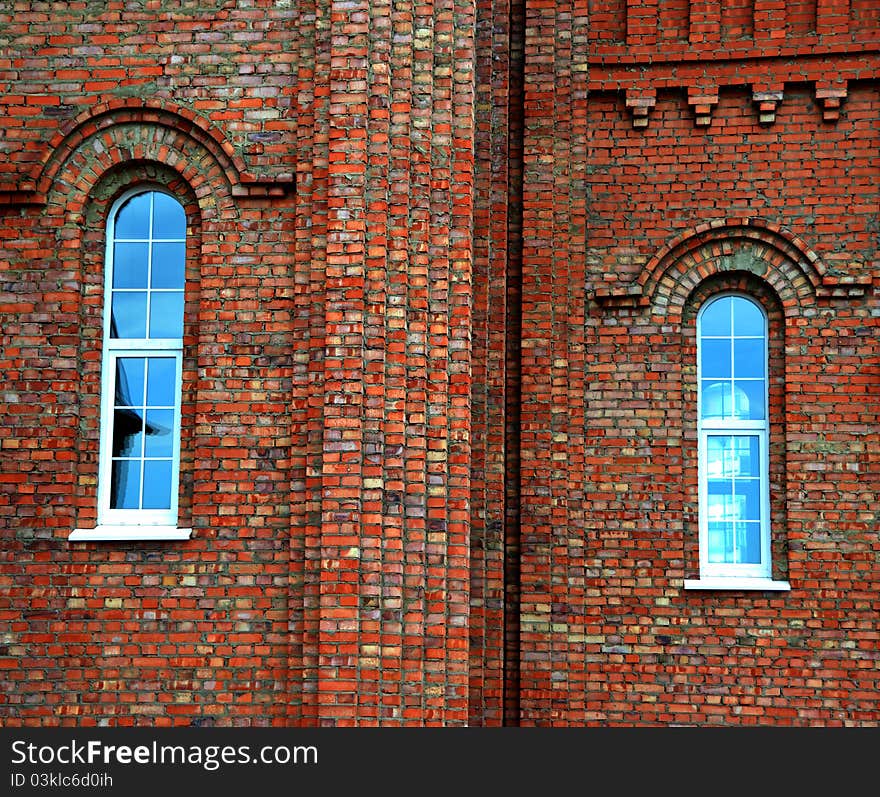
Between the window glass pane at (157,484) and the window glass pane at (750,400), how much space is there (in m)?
5.28

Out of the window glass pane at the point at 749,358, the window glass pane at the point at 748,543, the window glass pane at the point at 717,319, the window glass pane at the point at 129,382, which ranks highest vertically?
the window glass pane at the point at 717,319

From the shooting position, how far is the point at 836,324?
39.2ft

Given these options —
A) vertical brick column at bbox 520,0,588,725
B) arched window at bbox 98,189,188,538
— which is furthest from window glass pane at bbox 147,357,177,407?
vertical brick column at bbox 520,0,588,725

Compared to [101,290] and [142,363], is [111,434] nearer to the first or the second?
[142,363]

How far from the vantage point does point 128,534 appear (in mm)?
9305

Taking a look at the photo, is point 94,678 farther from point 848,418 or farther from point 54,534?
point 848,418

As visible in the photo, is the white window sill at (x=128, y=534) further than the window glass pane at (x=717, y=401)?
No

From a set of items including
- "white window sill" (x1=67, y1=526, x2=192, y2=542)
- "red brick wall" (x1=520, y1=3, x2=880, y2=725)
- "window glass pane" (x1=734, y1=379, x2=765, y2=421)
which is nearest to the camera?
"white window sill" (x1=67, y1=526, x2=192, y2=542)

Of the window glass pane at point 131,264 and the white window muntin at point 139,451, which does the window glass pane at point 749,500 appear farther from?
the window glass pane at point 131,264

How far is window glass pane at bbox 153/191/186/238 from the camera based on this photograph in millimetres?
9922

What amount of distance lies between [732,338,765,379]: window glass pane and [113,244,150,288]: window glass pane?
5401mm

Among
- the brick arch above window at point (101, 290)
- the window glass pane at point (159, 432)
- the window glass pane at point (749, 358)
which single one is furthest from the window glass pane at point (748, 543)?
the window glass pane at point (159, 432)

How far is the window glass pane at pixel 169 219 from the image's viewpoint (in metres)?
9.92

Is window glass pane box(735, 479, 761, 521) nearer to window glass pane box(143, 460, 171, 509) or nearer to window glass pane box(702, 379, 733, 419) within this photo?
window glass pane box(702, 379, 733, 419)
